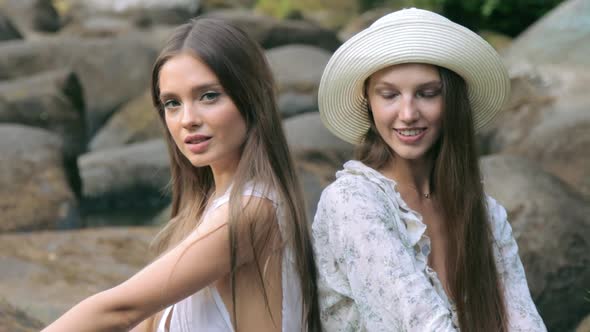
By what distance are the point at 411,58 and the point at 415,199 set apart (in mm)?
455

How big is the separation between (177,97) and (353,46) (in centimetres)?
54

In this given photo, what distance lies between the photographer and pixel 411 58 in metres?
2.59

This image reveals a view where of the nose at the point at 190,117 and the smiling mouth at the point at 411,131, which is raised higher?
the nose at the point at 190,117

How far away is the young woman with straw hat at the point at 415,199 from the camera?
2.48 metres

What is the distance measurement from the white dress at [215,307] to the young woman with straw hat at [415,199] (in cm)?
10

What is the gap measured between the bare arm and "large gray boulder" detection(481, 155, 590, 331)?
2209 millimetres

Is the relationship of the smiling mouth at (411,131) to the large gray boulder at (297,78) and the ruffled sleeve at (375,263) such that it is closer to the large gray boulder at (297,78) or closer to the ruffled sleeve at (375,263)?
the ruffled sleeve at (375,263)

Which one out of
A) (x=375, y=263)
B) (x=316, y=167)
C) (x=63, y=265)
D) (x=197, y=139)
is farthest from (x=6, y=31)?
(x=375, y=263)

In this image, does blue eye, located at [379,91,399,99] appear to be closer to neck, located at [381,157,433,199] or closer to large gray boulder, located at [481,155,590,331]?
neck, located at [381,157,433,199]

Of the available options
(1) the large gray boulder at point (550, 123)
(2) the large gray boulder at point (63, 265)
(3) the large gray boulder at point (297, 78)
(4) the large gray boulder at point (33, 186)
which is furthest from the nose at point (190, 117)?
(3) the large gray boulder at point (297, 78)

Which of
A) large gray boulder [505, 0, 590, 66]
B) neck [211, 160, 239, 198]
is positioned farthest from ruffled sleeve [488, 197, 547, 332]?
large gray boulder [505, 0, 590, 66]

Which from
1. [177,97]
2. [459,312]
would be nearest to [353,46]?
[177,97]

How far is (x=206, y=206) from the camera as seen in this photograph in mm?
2914

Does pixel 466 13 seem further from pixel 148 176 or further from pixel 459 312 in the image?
pixel 459 312
